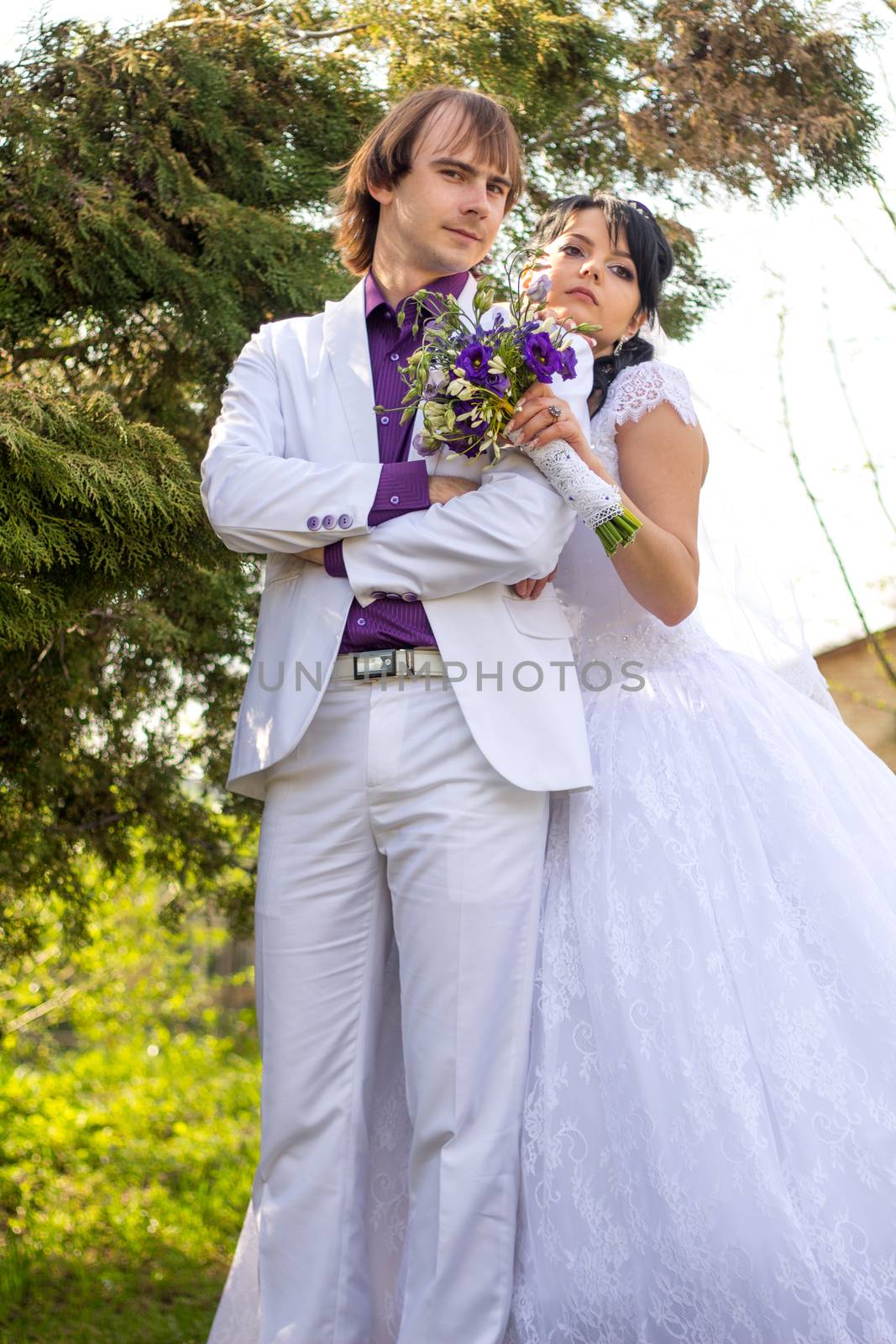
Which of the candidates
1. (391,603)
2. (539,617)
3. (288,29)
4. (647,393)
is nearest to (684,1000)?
(539,617)

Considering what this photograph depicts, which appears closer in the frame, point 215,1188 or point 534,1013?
point 534,1013

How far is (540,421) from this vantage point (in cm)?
223

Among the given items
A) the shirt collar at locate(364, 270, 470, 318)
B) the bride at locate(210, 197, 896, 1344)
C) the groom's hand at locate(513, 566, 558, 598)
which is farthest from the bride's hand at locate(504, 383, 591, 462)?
the shirt collar at locate(364, 270, 470, 318)

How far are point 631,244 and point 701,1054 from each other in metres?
1.72

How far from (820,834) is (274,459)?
1.20 m

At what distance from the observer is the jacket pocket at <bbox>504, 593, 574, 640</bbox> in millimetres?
2293

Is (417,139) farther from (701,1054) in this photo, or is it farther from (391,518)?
(701,1054)

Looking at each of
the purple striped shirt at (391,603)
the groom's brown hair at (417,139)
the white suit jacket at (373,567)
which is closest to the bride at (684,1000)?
the white suit jacket at (373,567)

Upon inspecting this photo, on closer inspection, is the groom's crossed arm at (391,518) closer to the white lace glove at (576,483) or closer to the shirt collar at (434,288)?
the white lace glove at (576,483)

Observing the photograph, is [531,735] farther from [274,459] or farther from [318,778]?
[274,459]

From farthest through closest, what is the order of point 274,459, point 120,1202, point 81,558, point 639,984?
point 120,1202, point 81,558, point 274,459, point 639,984

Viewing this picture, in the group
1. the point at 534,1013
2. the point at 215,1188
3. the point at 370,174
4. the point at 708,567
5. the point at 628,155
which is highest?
the point at 628,155

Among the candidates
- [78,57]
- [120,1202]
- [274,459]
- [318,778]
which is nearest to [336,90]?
[78,57]

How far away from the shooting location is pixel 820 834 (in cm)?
229
